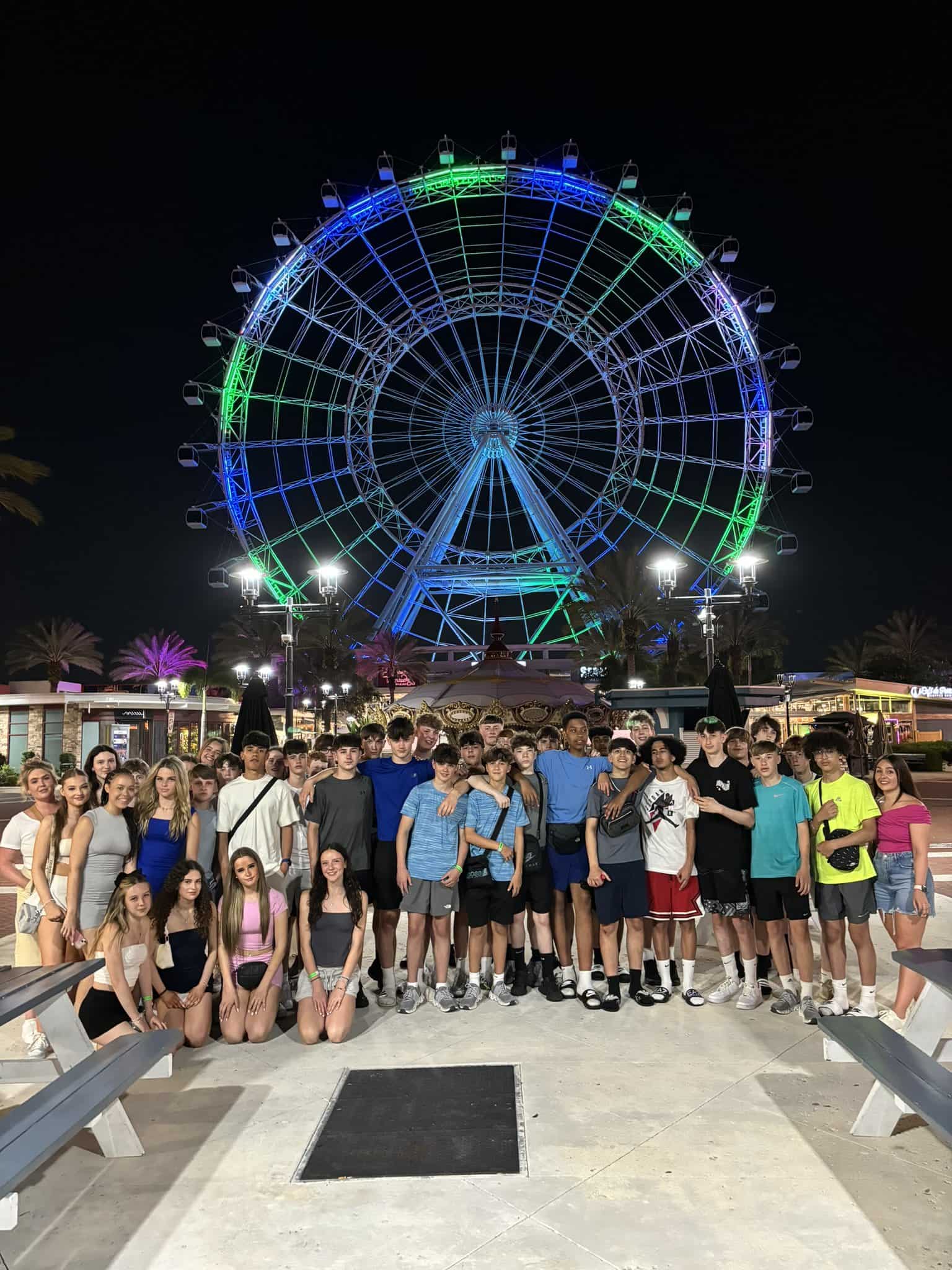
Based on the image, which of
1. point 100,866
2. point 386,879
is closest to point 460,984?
point 386,879

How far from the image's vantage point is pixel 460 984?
586 centimetres

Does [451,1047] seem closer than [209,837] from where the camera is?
Yes

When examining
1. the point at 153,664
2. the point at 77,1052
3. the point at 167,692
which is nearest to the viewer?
the point at 77,1052

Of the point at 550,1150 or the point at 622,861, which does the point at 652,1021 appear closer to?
the point at 622,861

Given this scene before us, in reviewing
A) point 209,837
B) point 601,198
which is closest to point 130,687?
point 601,198

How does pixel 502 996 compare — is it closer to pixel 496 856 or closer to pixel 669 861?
pixel 496 856

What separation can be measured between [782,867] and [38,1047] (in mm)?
4465

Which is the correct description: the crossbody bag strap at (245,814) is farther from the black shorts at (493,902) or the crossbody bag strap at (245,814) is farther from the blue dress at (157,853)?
the black shorts at (493,902)

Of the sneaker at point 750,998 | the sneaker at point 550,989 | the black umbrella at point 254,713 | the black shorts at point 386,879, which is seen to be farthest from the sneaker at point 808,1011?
the black umbrella at point 254,713

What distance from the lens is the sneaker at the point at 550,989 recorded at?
227 inches

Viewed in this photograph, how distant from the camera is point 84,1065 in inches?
138

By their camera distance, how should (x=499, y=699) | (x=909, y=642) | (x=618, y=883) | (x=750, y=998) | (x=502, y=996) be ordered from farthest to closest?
(x=909, y=642)
(x=499, y=699)
(x=618, y=883)
(x=502, y=996)
(x=750, y=998)

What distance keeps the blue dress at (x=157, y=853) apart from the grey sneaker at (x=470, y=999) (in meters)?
1.96

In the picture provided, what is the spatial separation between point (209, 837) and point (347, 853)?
909 mm
